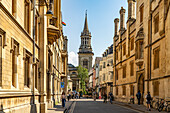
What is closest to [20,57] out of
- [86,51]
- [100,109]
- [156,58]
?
[100,109]

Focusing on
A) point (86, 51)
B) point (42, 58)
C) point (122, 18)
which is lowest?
point (42, 58)

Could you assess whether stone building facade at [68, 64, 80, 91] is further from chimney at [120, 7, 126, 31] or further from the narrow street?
the narrow street

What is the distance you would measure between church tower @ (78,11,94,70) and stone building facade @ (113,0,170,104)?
8331 cm

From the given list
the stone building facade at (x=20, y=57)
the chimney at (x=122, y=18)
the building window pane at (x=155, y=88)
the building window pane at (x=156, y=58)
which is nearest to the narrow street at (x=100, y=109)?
the building window pane at (x=155, y=88)

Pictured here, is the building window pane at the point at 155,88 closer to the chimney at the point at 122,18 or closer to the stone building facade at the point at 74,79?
the chimney at the point at 122,18

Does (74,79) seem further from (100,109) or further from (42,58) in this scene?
(42,58)

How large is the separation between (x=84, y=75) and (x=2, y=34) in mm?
102113

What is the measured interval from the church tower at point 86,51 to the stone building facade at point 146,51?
83.3 metres

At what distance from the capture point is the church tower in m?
128

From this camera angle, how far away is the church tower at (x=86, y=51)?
5020 inches

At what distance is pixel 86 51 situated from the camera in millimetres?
128250

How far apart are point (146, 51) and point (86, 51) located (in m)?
101

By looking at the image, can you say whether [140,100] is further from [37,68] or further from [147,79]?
[37,68]

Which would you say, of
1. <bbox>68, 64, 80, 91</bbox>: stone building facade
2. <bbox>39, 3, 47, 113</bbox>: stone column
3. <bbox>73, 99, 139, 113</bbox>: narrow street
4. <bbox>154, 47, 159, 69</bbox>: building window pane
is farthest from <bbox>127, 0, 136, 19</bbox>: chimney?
<bbox>68, 64, 80, 91</bbox>: stone building facade
